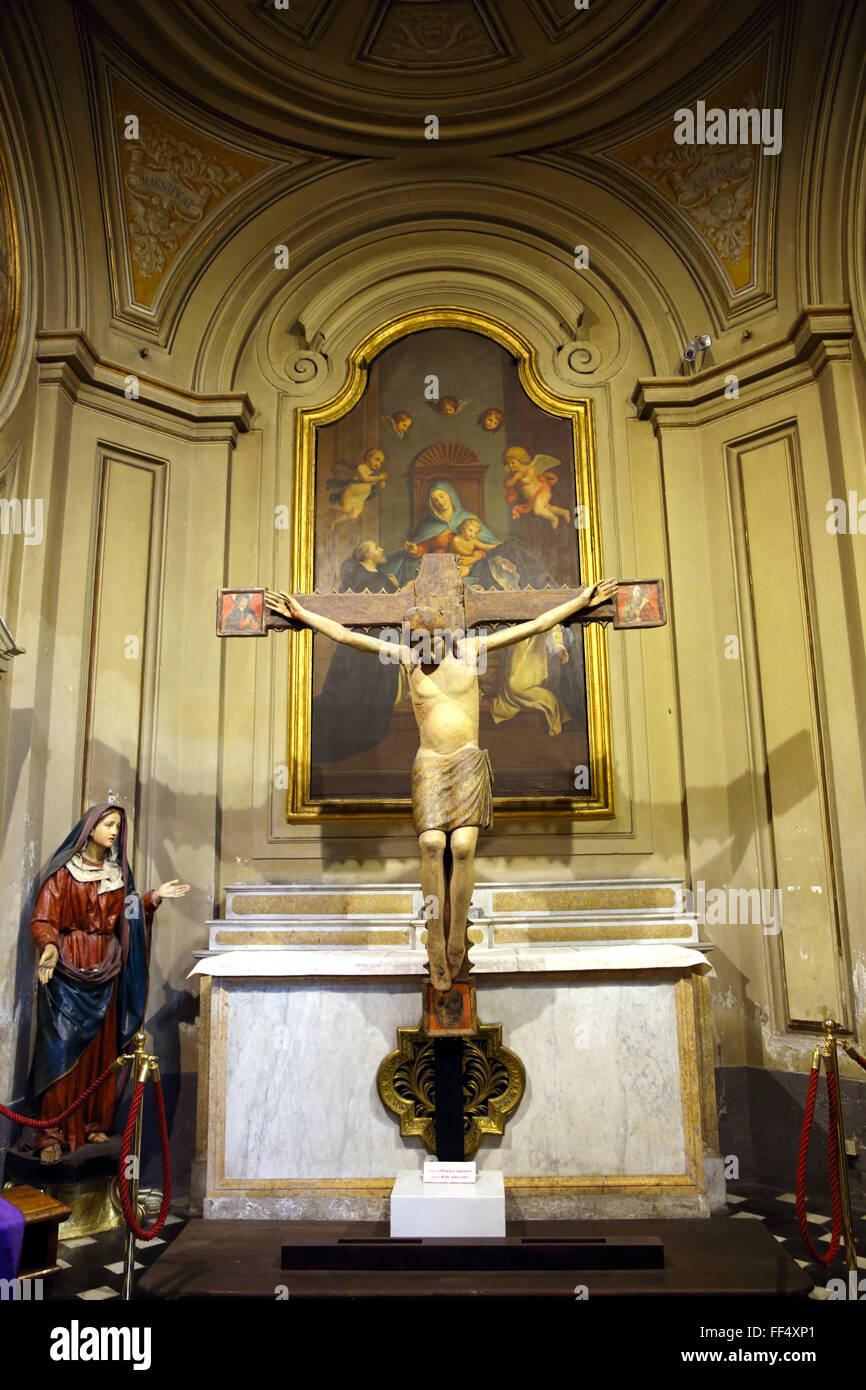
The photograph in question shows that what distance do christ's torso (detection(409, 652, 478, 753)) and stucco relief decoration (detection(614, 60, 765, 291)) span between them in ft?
13.1

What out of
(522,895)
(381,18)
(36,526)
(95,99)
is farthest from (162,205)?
(522,895)

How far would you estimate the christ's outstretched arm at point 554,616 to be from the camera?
4906mm

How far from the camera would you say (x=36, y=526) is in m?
6.03

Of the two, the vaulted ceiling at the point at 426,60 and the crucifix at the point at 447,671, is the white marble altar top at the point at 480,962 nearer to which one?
the crucifix at the point at 447,671

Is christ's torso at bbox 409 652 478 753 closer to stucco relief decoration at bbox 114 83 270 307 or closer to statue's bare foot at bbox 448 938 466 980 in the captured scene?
statue's bare foot at bbox 448 938 466 980

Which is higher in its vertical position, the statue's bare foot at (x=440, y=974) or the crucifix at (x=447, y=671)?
the crucifix at (x=447, y=671)

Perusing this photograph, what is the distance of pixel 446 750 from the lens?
15.2 feet

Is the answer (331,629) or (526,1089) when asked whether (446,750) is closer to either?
(331,629)

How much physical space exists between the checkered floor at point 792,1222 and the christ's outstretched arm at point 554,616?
9.42ft

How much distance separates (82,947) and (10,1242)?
6.33 feet

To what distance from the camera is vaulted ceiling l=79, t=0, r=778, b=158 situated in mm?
6656

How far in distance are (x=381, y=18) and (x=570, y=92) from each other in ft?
4.57

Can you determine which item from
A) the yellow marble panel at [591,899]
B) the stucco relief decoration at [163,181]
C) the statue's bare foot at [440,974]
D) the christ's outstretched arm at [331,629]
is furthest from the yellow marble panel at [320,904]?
the stucco relief decoration at [163,181]

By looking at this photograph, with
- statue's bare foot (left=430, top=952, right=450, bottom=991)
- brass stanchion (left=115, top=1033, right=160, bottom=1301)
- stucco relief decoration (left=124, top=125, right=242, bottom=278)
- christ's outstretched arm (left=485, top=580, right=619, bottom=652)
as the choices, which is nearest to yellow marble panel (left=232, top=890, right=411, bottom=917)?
statue's bare foot (left=430, top=952, right=450, bottom=991)
